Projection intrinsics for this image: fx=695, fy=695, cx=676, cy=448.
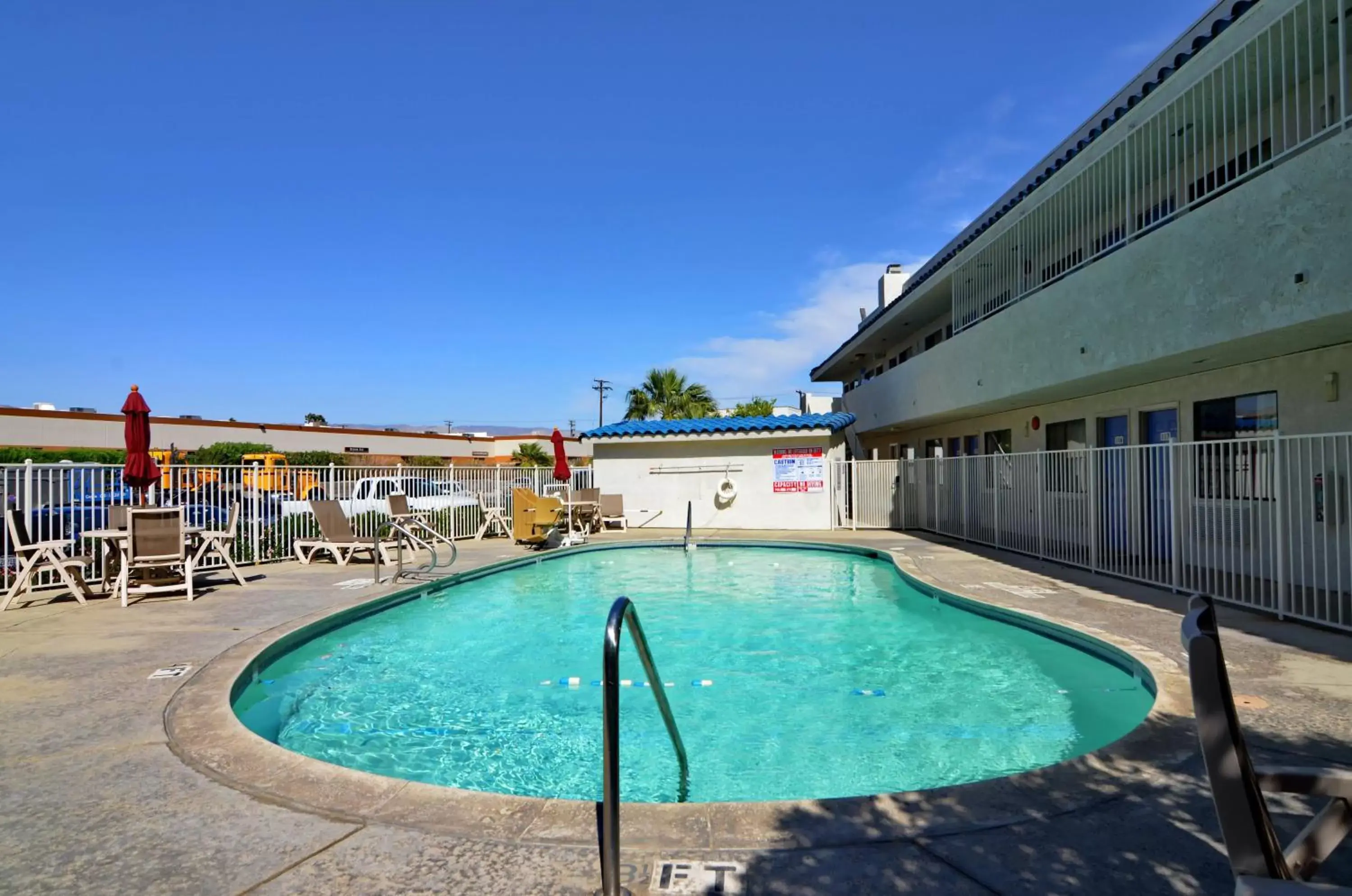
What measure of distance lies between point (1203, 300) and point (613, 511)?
1463 cm

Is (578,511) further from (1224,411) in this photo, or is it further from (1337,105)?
(1337,105)

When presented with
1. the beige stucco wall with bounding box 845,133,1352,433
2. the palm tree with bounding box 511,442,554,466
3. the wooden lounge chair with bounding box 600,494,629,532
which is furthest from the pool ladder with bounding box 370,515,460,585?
the palm tree with bounding box 511,442,554,466

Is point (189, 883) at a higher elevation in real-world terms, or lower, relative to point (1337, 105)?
lower

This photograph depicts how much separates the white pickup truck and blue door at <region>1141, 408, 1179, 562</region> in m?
13.5

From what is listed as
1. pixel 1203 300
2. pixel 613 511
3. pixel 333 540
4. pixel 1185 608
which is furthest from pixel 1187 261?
pixel 613 511

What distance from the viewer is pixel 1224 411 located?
32.3 feet

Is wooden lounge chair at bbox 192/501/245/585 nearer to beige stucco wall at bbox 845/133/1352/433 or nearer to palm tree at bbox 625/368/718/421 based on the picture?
beige stucco wall at bbox 845/133/1352/433

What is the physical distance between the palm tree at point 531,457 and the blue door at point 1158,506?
40.5m

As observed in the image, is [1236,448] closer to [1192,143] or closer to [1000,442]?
[1192,143]

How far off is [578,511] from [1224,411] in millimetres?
13120

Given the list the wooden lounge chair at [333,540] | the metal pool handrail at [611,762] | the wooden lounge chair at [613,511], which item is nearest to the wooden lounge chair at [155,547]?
the wooden lounge chair at [333,540]

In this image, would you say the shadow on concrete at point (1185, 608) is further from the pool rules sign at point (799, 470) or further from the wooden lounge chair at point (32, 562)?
the wooden lounge chair at point (32, 562)

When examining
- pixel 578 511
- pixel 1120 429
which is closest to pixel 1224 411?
pixel 1120 429

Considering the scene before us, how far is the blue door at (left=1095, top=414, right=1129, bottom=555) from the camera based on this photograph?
9727mm
